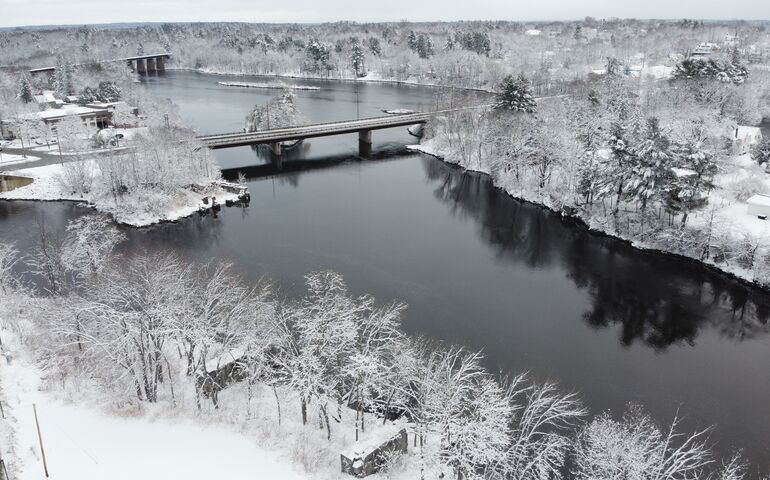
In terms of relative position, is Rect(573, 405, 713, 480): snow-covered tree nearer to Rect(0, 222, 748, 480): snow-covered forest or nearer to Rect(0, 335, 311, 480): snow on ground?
Rect(0, 222, 748, 480): snow-covered forest

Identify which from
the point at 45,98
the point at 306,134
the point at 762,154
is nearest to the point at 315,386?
the point at 306,134

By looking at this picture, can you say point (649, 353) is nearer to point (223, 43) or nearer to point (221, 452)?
point (221, 452)

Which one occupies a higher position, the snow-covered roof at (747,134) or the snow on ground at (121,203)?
the snow-covered roof at (747,134)

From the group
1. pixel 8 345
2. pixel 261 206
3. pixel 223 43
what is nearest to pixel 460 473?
pixel 8 345

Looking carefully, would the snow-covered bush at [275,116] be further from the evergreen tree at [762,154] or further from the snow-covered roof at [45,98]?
the evergreen tree at [762,154]

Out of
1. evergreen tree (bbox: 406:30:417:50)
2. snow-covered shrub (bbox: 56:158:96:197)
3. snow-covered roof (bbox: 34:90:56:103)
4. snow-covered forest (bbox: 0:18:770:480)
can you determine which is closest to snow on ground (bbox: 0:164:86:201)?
snow-covered forest (bbox: 0:18:770:480)

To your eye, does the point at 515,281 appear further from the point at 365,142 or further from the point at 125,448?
the point at 365,142

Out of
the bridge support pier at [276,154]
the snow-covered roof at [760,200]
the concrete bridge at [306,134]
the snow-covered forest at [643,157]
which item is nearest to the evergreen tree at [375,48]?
the concrete bridge at [306,134]
